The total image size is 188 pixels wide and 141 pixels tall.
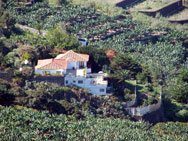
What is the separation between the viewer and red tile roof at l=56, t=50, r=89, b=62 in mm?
67062

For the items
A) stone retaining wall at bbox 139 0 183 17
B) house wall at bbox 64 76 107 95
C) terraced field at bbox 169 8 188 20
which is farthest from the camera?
terraced field at bbox 169 8 188 20

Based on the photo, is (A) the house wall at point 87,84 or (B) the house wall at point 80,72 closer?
(A) the house wall at point 87,84

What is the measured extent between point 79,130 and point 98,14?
58.8 meters

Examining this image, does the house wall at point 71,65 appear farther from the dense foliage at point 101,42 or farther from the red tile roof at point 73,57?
the dense foliage at point 101,42

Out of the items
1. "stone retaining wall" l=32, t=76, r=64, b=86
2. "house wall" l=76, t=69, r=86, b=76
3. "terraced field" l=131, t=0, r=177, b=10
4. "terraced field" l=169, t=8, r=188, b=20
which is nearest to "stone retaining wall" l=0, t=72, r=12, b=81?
"stone retaining wall" l=32, t=76, r=64, b=86

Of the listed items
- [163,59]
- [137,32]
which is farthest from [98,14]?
[163,59]

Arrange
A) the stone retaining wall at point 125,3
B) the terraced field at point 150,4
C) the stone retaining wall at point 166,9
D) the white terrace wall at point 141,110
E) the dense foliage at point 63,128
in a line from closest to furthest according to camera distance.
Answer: the dense foliage at point 63,128
the white terrace wall at point 141,110
the stone retaining wall at point 166,9
the stone retaining wall at point 125,3
the terraced field at point 150,4

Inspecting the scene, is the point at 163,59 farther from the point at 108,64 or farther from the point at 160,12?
the point at 160,12

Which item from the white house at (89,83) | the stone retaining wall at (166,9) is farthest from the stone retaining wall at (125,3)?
the white house at (89,83)

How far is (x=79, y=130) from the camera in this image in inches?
2178

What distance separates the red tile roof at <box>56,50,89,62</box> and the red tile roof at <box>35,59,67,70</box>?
1.22m

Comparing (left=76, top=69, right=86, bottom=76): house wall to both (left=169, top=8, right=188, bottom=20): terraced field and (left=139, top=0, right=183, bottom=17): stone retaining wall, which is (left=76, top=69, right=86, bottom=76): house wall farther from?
(left=169, top=8, right=188, bottom=20): terraced field

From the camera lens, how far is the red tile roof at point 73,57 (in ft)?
220

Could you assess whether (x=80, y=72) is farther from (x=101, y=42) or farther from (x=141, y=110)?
(x=101, y=42)
